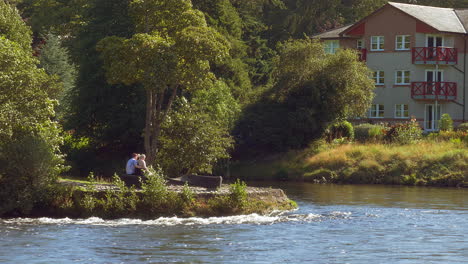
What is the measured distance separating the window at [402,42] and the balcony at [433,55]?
121cm

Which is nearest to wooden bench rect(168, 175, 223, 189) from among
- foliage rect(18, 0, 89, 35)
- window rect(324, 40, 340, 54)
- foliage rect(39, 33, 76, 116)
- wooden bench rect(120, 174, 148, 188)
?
wooden bench rect(120, 174, 148, 188)

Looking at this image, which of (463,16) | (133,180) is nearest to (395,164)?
(133,180)

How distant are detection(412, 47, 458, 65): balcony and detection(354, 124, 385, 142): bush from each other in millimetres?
11693

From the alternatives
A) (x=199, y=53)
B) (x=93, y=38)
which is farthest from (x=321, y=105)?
(x=199, y=53)

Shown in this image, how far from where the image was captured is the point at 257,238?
1176 inches

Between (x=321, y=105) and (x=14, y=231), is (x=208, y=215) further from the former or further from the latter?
(x=321, y=105)

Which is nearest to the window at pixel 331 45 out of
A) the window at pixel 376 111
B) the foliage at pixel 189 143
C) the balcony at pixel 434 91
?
the window at pixel 376 111

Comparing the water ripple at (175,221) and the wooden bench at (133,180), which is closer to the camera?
the water ripple at (175,221)

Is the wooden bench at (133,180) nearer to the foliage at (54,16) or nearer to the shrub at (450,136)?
the shrub at (450,136)

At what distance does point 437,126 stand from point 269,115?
19666 mm

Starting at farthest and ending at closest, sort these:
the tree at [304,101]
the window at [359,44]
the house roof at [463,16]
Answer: the window at [359,44]
the house roof at [463,16]
the tree at [304,101]

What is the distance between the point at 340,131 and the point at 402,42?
15.6 meters

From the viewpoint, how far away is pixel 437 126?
254 ft

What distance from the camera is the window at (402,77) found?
7919cm
